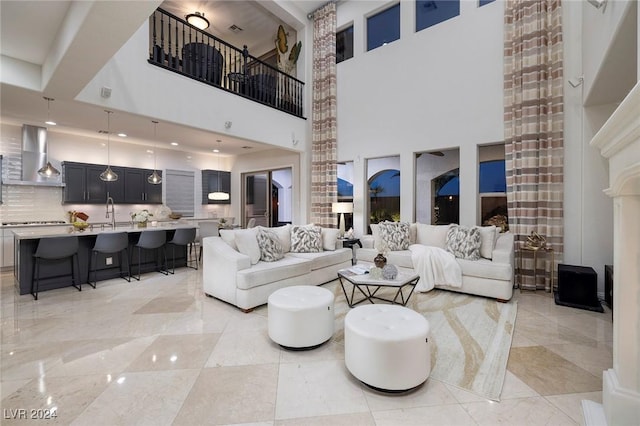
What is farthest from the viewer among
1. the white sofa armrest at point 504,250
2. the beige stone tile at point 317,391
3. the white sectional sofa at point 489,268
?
the white sofa armrest at point 504,250

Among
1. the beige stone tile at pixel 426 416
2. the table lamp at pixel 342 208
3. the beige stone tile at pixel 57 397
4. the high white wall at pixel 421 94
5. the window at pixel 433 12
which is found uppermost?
the window at pixel 433 12

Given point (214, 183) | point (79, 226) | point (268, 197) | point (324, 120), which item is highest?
point (324, 120)

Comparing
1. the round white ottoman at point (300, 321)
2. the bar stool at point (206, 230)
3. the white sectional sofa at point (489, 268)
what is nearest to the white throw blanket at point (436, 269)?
the white sectional sofa at point (489, 268)

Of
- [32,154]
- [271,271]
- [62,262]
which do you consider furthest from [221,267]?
[32,154]

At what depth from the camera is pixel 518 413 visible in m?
1.75

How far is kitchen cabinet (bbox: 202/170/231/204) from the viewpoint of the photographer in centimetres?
855

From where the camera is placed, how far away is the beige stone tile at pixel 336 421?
65.1 inches

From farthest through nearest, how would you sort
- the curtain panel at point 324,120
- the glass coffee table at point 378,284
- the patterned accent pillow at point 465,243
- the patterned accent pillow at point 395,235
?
the curtain panel at point 324,120
the patterned accent pillow at point 395,235
the patterned accent pillow at point 465,243
the glass coffee table at point 378,284

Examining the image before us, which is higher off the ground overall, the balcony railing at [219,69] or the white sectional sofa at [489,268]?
the balcony railing at [219,69]

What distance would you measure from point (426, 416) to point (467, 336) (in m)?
1.29

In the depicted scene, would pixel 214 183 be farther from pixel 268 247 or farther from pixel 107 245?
pixel 268 247

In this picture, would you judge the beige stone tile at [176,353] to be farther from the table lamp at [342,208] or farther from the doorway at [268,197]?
the doorway at [268,197]

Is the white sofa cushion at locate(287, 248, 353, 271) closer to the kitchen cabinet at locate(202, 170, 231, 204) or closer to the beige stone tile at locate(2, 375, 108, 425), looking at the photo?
the beige stone tile at locate(2, 375, 108, 425)

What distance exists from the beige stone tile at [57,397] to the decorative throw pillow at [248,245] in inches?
77.7
